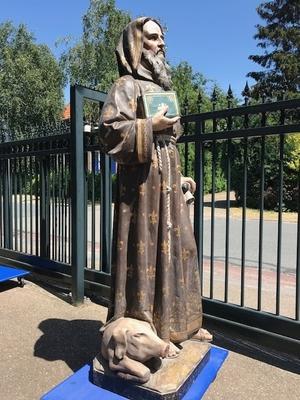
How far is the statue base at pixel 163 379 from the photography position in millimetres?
2695

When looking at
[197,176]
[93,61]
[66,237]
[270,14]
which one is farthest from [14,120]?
[197,176]

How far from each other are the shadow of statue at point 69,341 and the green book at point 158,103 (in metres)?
2.15

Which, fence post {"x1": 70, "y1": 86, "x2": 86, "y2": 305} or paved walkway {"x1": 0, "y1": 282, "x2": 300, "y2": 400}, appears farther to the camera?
fence post {"x1": 70, "y1": 86, "x2": 86, "y2": 305}

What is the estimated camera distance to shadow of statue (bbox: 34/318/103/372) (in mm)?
3717

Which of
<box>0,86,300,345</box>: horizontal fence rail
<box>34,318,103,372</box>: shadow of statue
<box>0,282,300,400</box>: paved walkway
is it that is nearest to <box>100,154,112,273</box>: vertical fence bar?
<box>0,86,300,345</box>: horizontal fence rail

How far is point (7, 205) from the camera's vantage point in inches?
271

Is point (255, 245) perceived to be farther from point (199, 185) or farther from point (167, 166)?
point (167, 166)

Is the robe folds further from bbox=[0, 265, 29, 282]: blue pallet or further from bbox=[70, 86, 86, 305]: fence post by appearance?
bbox=[0, 265, 29, 282]: blue pallet

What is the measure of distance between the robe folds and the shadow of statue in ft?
3.16

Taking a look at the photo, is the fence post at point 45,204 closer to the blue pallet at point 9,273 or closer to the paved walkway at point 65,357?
the blue pallet at point 9,273

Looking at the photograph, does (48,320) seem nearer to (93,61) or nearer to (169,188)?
(169,188)

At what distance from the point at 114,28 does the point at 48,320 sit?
79.0ft

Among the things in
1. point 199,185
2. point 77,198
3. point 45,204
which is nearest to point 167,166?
point 199,185

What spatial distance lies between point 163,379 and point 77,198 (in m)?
2.73
